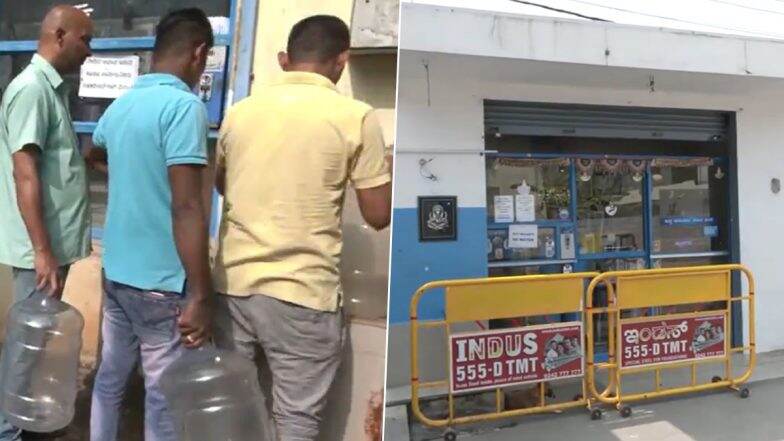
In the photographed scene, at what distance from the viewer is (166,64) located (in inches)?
70.2

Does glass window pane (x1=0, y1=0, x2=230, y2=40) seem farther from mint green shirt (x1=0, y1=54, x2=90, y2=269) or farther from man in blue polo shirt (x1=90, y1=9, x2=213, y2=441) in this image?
man in blue polo shirt (x1=90, y1=9, x2=213, y2=441)

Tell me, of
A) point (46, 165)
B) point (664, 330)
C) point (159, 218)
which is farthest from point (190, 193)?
point (664, 330)

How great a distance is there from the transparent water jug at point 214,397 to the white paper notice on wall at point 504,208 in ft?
3.03

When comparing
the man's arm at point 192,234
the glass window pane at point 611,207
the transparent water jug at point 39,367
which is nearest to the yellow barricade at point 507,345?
the glass window pane at point 611,207

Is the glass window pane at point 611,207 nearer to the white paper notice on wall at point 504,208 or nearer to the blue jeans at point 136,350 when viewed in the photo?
the white paper notice on wall at point 504,208

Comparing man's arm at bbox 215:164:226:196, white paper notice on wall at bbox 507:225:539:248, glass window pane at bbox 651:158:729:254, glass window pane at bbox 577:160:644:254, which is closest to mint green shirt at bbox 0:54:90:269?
man's arm at bbox 215:164:226:196

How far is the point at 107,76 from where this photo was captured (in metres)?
2.63

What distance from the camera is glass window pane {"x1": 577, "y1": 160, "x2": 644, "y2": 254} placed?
96.5 inches

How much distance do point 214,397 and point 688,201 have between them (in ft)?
5.90

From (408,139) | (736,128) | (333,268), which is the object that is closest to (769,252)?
(736,128)

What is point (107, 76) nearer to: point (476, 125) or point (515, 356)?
point (476, 125)

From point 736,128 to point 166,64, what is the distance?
6.08 ft

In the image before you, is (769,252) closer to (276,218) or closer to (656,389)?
(656,389)

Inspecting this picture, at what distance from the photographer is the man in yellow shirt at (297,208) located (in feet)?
5.32
